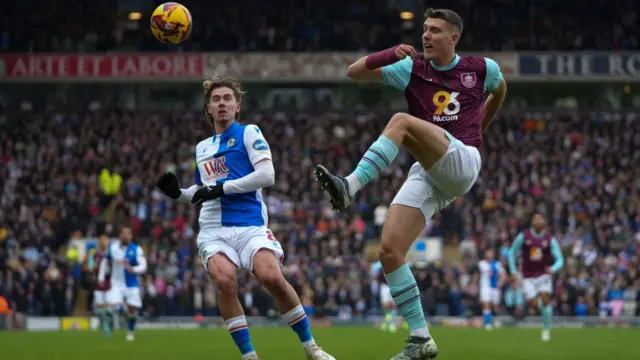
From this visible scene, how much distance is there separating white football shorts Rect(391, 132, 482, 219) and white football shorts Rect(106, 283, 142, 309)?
12.1 m

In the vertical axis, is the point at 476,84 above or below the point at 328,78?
below

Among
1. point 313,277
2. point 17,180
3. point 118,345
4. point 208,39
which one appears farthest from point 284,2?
point 118,345

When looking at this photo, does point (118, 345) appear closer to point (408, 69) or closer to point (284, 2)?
point (408, 69)

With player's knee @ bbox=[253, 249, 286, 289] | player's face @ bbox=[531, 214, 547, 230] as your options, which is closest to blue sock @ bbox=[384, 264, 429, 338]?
player's knee @ bbox=[253, 249, 286, 289]

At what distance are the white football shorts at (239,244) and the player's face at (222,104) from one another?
100 cm

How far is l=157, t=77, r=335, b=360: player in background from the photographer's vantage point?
28.1 feet

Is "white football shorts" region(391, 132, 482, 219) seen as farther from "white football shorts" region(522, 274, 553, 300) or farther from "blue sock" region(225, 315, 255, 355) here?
"white football shorts" region(522, 274, 553, 300)

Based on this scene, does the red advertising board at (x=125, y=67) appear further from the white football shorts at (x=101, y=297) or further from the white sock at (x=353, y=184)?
the white sock at (x=353, y=184)

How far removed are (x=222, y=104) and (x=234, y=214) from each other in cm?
99

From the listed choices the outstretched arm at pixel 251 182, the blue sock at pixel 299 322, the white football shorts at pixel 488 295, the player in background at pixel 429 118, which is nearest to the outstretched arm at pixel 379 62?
the player in background at pixel 429 118

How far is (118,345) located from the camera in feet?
53.2

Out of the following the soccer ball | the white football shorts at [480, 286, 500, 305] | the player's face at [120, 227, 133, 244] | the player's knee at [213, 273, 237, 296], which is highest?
the soccer ball

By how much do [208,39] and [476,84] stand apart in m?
29.9

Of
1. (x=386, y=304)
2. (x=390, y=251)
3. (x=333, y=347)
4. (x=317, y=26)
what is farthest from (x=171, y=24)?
(x=317, y=26)
